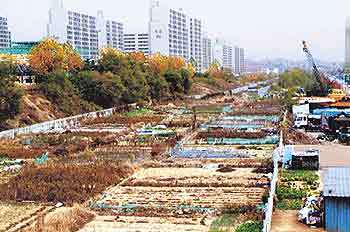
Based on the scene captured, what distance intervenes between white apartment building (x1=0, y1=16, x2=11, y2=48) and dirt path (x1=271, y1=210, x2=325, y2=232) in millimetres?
71300

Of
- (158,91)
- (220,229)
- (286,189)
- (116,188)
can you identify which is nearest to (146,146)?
(116,188)

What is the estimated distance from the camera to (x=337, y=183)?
30.0 feet

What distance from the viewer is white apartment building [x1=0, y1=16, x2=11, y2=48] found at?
7725 cm

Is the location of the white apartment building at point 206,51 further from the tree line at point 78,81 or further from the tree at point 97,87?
the tree at point 97,87

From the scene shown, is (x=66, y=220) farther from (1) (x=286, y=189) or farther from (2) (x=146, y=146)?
(2) (x=146, y=146)

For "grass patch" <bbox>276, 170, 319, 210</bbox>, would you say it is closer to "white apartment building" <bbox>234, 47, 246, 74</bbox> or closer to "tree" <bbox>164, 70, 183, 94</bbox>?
"tree" <bbox>164, 70, 183, 94</bbox>

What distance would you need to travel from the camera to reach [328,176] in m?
9.38

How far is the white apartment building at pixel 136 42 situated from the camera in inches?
3506

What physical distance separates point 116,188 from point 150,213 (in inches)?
95.3

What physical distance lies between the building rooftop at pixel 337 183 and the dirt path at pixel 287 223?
2.07 feet

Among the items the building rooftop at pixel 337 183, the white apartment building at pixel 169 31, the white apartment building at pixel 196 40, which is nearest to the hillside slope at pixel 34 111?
the building rooftop at pixel 337 183

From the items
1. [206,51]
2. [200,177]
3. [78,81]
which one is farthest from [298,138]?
[206,51]

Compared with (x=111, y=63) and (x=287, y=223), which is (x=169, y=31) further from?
(x=287, y=223)

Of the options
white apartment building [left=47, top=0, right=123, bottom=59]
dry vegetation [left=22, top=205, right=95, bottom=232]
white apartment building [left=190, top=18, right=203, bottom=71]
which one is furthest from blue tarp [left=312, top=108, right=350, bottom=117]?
white apartment building [left=190, top=18, right=203, bottom=71]
